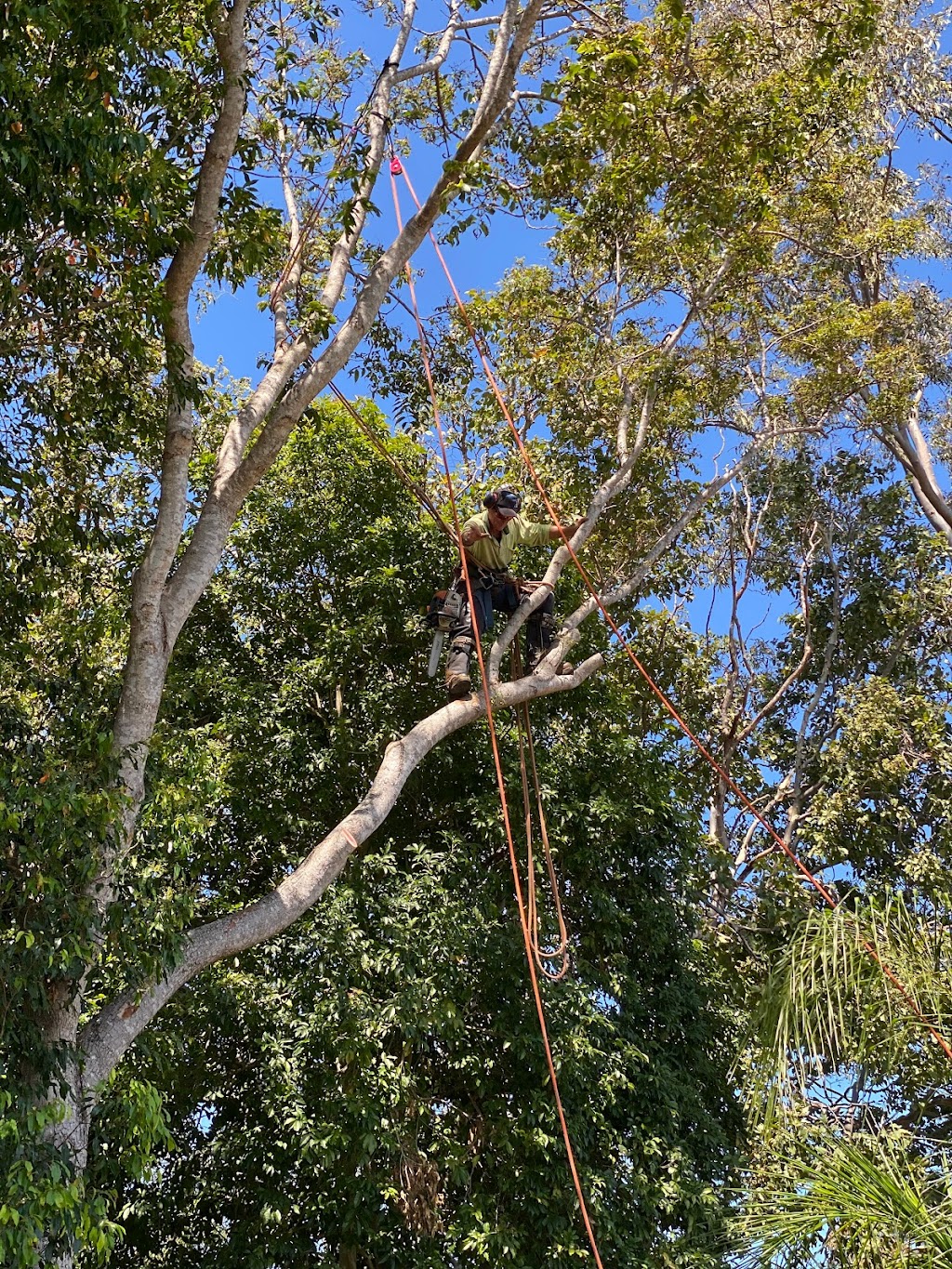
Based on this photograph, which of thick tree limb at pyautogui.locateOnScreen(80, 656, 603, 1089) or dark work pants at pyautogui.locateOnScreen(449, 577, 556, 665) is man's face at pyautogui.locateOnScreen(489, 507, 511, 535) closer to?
dark work pants at pyautogui.locateOnScreen(449, 577, 556, 665)

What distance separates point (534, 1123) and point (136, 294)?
506 centimetres

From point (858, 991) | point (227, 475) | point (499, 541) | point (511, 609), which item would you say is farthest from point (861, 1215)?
point (511, 609)

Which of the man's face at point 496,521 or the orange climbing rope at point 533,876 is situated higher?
the man's face at point 496,521

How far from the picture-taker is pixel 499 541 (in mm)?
7344

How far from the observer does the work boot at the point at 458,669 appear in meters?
6.45

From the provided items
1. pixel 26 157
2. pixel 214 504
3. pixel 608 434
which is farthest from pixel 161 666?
pixel 608 434

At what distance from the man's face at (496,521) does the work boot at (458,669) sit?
0.83m

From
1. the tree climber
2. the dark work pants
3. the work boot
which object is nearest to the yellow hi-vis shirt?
the tree climber

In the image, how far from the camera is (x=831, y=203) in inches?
389

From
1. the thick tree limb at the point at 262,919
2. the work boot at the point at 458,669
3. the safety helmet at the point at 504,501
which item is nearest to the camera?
the thick tree limb at the point at 262,919

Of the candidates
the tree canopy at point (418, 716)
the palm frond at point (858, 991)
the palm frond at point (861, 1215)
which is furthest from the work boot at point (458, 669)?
the palm frond at point (861, 1215)

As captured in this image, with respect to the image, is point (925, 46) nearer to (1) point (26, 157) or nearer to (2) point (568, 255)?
(2) point (568, 255)

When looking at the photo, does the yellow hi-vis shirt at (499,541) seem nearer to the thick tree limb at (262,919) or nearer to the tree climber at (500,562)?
the tree climber at (500,562)

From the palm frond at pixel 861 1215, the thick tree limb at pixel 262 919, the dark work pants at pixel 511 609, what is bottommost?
the palm frond at pixel 861 1215
